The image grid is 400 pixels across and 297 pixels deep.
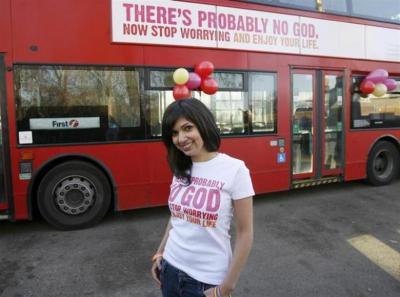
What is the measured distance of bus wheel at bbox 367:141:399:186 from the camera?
23.9 feet

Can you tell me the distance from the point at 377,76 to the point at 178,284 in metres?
6.53

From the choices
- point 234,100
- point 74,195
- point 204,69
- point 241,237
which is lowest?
point 74,195

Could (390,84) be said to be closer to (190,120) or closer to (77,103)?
(77,103)

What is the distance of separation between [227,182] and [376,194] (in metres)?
6.20

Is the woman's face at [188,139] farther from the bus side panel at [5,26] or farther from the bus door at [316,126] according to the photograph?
the bus door at [316,126]

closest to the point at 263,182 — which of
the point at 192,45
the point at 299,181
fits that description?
the point at 299,181

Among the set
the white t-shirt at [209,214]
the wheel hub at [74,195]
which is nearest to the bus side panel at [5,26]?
the wheel hub at [74,195]

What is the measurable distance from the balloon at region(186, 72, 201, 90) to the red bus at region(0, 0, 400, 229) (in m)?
0.15

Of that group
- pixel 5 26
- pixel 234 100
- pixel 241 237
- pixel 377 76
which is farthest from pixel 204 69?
pixel 241 237

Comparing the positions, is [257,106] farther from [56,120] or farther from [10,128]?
[10,128]

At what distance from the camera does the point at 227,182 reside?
5.25 feet

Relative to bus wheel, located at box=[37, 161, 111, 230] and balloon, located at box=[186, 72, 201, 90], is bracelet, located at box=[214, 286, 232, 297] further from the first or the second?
balloon, located at box=[186, 72, 201, 90]

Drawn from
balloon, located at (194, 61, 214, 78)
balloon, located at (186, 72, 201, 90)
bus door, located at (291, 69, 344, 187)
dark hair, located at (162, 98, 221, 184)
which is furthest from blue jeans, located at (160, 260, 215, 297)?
bus door, located at (291, 69, 344, 187)

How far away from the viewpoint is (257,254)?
13.6 feet
